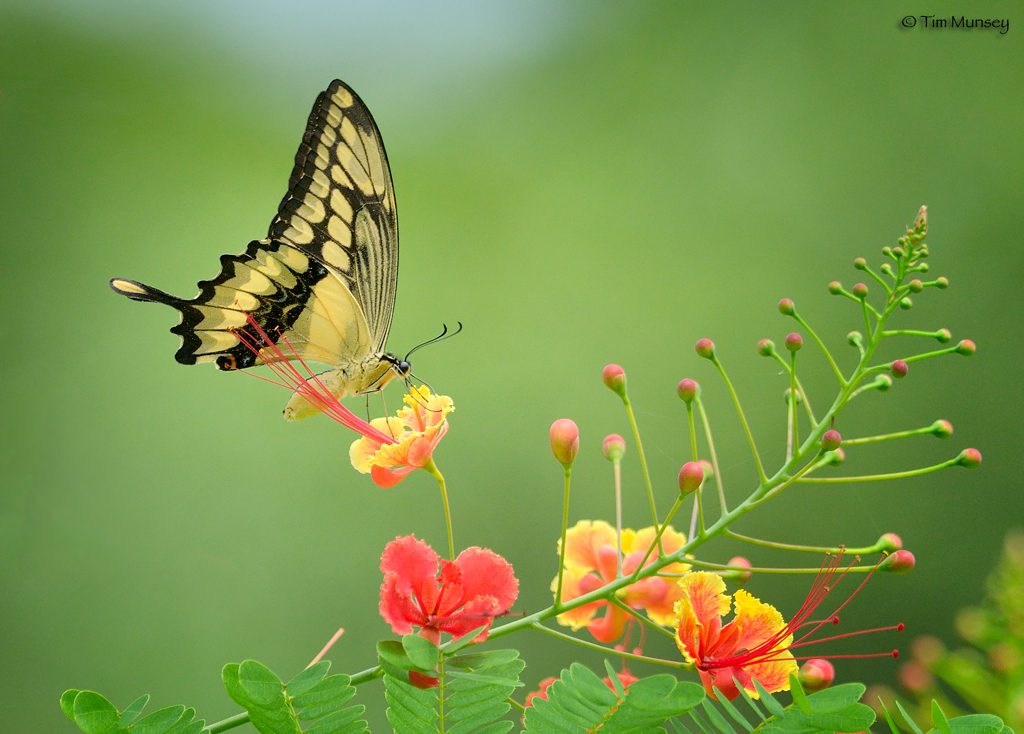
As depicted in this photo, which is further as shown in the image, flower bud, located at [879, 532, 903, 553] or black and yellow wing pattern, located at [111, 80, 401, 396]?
black and yellow wing pattern, located at [111, 80, 401, 396]

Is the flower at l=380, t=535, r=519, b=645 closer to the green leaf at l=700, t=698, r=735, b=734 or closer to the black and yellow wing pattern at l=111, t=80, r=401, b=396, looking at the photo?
the green leaf at l=700, t=698, r=735, b=734

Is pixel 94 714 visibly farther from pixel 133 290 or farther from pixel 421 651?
pixel 133 290

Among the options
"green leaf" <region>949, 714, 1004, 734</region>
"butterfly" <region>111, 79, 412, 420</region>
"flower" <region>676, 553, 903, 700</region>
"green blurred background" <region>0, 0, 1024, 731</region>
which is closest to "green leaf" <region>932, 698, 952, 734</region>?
"green leaf" <region>949, 714, 1004, 734</region>

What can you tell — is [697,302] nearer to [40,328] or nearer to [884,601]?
[884,601]

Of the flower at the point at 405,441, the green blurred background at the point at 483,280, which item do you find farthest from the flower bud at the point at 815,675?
the green blurred background at the point at 483,280

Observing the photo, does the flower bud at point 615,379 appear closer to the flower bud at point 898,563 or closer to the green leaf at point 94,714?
the flower bud at point 898,563

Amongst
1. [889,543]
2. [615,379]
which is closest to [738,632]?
[889,543]
